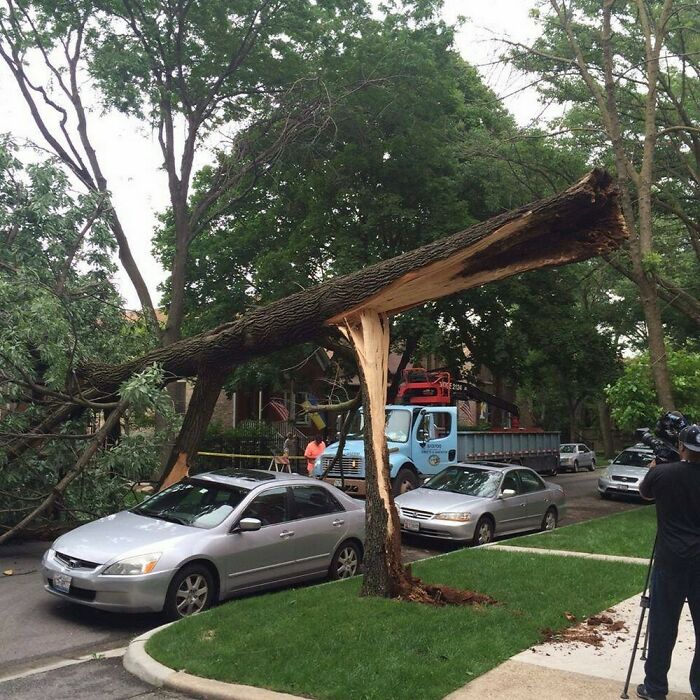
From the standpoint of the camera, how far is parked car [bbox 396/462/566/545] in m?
11.2

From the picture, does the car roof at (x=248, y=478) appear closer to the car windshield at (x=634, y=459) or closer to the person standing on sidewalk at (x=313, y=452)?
the person standing on sidewalk at (x=313, y=452)

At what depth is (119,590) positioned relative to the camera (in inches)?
256

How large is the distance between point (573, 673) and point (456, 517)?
6.10m

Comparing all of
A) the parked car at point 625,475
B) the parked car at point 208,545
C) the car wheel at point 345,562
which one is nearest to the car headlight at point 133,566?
the parked car at point 208,545

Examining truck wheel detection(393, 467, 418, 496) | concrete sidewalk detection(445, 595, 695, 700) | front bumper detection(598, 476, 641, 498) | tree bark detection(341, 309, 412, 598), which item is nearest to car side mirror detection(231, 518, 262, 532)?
tree bark detection(341, 309, 412, 598)

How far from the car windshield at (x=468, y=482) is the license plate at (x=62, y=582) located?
7067 mm

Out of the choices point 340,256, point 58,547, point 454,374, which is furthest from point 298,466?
point 58,547

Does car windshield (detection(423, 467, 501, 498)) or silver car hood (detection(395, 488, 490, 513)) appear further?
car windshield (detection(423, 467, 501, 498))

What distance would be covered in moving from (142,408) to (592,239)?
5.99 metres

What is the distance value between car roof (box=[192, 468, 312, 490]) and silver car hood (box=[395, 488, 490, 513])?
351 cm

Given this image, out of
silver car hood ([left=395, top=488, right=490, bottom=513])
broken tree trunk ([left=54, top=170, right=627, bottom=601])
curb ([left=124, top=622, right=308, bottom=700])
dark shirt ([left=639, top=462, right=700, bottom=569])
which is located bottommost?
curb ([left=124, top=622, right=308, bottom=700])

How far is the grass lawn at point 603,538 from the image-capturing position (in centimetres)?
1034

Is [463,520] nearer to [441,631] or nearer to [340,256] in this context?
[441,631]

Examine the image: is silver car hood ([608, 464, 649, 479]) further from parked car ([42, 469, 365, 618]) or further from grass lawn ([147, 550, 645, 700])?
parked car ([42, 469, 365, 618])
